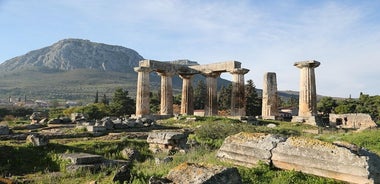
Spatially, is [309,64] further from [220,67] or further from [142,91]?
[142,91]

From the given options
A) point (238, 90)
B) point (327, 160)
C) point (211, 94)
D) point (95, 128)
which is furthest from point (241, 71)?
point (327, 160)

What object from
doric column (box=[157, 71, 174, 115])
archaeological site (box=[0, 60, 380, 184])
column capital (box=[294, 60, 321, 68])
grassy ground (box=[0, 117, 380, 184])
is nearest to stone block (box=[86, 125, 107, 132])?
archaeological site (box=[0, 60, 380, 184])

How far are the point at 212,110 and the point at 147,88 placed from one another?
911 centimetres

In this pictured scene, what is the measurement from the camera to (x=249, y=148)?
983cm

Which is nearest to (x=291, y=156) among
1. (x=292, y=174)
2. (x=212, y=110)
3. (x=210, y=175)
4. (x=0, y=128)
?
(x=292, y=174)

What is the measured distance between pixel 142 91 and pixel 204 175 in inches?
1295

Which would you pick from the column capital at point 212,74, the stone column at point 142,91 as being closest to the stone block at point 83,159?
the stone column at point 142,91

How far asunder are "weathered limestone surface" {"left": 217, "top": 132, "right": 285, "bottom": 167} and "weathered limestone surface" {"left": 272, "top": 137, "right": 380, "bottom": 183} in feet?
0.77

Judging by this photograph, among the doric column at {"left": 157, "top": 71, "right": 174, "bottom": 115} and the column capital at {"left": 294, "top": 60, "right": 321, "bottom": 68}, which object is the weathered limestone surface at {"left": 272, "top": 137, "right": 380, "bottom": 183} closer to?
the column capital at {"left": 294, "top": 60, "right": 321, "bottom": 68}

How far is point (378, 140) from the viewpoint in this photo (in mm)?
15758

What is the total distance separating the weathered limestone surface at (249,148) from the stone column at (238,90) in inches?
1190

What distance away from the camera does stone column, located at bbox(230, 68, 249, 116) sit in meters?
40.4

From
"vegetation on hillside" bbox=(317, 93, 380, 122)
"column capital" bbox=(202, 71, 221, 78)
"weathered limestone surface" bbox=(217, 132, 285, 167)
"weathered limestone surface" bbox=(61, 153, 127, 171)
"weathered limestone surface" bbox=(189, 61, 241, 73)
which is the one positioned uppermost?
"weathered limestone surface" bbox=(189, 61, 241, 73)

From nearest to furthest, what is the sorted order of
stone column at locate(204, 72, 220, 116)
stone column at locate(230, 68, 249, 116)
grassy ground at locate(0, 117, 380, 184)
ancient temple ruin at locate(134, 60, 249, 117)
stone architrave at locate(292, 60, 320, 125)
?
grassy ground at locate(0, 117, 380, 184) → stone architrave at locate(292, 60, 320, 125) → ancient temple ruin at locate(134, 60, 249, 117) → stone column at locate(230, 68, 249, 116) → stone column at locate(204, 72, 220, 116)
